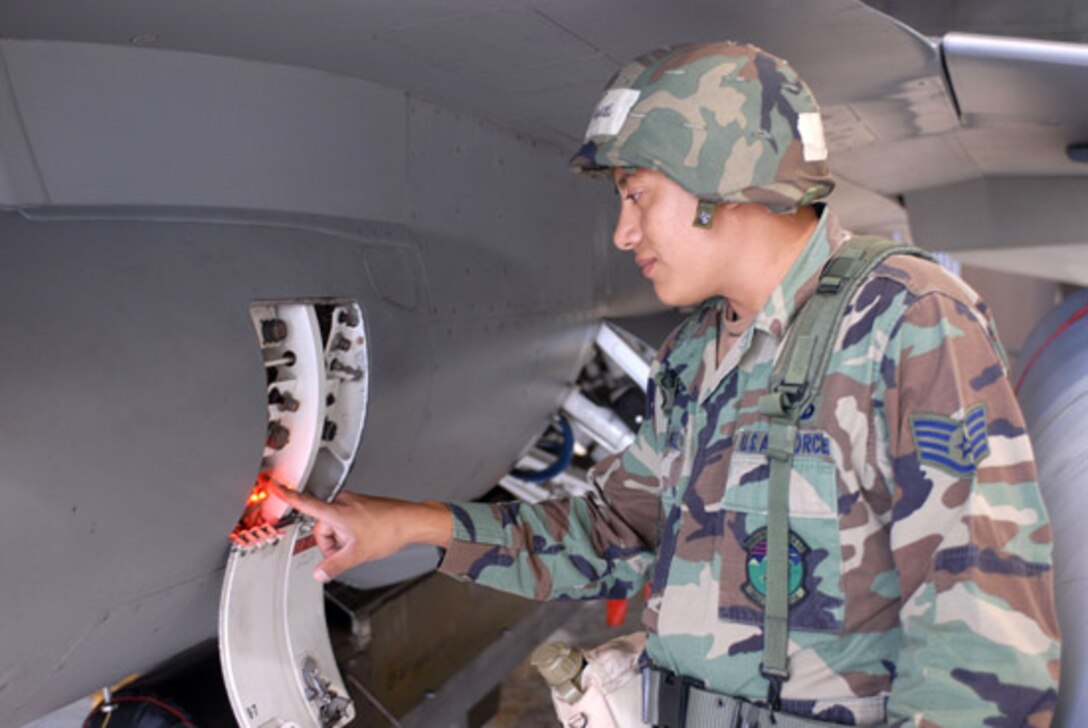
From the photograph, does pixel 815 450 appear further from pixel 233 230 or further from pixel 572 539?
pixel 233 230

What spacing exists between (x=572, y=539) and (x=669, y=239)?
0.60m

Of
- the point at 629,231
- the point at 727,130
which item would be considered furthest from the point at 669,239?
the point at 727,130

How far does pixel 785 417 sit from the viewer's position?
1342mm

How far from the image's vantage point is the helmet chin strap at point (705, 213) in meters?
1.43

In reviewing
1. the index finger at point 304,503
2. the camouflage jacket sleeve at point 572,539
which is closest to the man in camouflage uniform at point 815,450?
the camouflage jacket sleeve at point 572,539

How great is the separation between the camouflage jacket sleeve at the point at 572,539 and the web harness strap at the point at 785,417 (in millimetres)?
439

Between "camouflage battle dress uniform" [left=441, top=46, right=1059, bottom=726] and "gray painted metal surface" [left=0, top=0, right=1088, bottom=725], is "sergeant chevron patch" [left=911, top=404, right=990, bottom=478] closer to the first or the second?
"camouflage battle dress uniform" [left=441, top=46, right=1059, bottom=726]

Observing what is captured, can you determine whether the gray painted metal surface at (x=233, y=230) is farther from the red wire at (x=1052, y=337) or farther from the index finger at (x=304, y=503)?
the red wire at (x=1052, y=337)

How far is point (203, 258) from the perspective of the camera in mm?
1618

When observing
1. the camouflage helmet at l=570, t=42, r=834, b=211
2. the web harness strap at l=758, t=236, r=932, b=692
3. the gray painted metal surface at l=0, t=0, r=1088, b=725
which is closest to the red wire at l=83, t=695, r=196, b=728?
the gray painted metal surface at l=0, t=0, r=1088, b=725

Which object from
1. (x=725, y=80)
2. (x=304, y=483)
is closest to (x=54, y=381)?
(x=304, y=483)

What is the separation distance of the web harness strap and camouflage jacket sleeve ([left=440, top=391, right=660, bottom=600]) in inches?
17.3

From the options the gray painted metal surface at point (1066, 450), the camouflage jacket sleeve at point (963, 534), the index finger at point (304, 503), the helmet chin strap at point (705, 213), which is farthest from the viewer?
the index finger at point (304, 503)

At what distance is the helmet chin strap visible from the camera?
1.43 meters
